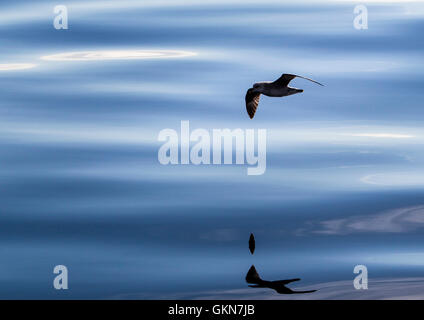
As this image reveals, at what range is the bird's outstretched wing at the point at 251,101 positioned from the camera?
11.7 m

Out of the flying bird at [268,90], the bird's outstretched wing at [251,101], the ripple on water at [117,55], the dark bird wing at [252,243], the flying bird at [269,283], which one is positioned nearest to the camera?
the flying bird at [269,283]

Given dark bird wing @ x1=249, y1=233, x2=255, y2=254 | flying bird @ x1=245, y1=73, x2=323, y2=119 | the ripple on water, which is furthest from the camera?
the ripple on water

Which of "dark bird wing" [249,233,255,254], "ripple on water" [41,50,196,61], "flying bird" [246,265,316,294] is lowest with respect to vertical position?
"flying bird" [246,265,316,294]

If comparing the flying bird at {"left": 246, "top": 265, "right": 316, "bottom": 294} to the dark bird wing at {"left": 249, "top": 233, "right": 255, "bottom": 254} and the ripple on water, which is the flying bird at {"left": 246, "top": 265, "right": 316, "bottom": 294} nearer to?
the dark bird wing at {"left": 249, "top": 233, "right": 255, "bottom": 254}

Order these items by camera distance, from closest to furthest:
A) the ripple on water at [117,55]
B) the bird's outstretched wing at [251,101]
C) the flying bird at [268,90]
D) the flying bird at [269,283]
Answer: the flying bird at [269,283]
the flying bird at [268,90]
the bird's outstretched wing at [251,101]
the ripple on water at [117,55]

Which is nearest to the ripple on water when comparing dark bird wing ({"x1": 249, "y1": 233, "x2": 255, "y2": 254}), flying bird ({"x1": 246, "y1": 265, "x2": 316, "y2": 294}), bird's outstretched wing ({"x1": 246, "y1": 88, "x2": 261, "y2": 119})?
bird's outstretched wing ({"x1": 246, "y1": 88, "x2": 261, "y2": 119})

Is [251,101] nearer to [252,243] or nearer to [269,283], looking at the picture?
[252,243]

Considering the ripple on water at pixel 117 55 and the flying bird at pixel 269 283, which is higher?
the ripple on water at pixel 117 55

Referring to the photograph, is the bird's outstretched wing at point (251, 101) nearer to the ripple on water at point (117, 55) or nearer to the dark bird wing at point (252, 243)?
the ripple on water at point (117, 55)

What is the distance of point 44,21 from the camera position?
45.7 feet

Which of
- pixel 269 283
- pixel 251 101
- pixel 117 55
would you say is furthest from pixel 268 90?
pixel 269 283

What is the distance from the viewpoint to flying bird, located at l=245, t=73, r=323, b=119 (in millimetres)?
11027

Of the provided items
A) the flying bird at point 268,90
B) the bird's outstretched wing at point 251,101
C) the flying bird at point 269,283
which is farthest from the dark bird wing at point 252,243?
the bird's outstretched wing at point 251,101
